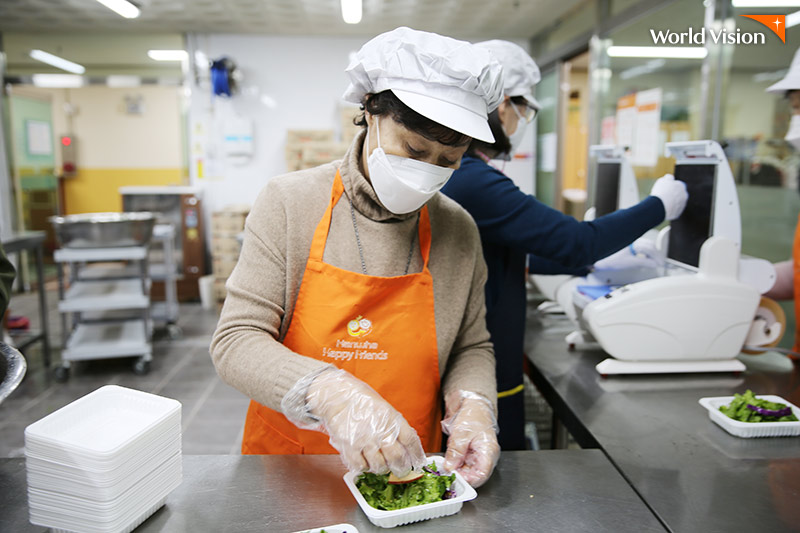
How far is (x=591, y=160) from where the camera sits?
4547mm

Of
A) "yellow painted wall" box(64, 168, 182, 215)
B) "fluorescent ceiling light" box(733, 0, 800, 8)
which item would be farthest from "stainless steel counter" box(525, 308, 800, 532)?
"yellow painted wall" box(64, 168, 182, 215)

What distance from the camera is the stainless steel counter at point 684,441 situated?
1022 mm

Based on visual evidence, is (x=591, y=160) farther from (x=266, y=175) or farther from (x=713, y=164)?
(x=266, y=175)

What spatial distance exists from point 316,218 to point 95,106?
8.94m

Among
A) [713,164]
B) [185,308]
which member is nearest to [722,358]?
[713,164]

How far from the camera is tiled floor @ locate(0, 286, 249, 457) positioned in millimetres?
3162

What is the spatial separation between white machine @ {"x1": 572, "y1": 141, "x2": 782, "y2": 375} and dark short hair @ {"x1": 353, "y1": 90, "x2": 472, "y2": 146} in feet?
2.84

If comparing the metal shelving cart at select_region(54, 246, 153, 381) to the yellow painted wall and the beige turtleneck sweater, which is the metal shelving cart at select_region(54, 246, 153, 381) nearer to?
the beige turtleneck sweater

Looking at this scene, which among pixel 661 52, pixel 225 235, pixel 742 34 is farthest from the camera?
pixel 225 235

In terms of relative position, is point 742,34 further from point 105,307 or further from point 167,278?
point 167,278

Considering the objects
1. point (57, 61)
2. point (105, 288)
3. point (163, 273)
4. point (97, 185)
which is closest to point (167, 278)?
point (163, 273)

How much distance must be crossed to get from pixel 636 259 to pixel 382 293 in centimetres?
124

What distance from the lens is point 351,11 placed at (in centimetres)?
504

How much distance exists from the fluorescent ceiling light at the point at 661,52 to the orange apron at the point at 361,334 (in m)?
2.73
